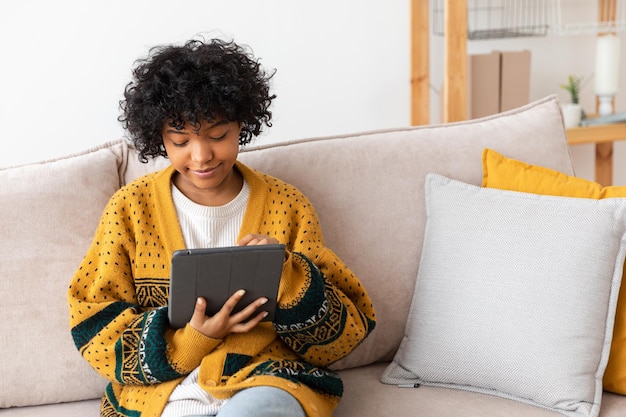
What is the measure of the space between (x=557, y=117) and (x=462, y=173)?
27 centimetres

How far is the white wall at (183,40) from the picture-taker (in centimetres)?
218

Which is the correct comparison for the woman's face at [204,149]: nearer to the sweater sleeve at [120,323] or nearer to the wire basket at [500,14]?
the sweater sleeve at [120,323]

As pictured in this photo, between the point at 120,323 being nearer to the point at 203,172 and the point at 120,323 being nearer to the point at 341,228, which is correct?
the point at 203,172

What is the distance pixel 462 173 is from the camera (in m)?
1.74

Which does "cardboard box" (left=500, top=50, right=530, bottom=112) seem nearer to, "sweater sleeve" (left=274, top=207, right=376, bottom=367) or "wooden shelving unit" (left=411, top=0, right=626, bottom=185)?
"wooden shelving unit" (left=411, top=0, right=626, bottom=185)

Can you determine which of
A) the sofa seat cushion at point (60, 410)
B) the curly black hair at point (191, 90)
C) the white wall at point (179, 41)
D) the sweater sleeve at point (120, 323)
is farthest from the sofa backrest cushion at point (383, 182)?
the white wall at point (179, 41)

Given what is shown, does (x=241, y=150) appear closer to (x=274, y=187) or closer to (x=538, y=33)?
(x=274, y=187)

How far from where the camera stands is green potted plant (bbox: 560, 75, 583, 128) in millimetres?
2529

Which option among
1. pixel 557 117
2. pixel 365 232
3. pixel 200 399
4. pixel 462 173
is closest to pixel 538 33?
pixel 557 117

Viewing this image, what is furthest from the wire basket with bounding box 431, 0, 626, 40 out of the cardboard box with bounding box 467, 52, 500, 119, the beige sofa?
the beige sofa

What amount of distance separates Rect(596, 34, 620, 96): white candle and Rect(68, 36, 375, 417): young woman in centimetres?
140

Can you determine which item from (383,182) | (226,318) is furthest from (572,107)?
(226,318)

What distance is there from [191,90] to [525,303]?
715mm

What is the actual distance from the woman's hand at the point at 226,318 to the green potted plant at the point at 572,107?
152 centimetres
